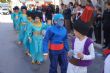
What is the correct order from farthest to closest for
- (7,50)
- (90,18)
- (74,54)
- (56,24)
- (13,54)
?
(7,50) → (13,54) → (56,24) → (74,54) → (90,18)

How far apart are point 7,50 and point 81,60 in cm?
900

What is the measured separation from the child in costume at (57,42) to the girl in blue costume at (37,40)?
→ 2.75 m

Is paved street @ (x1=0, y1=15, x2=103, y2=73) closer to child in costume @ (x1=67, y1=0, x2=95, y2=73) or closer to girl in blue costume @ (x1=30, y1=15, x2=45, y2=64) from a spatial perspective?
girl in blue costume @ (x1=30, y1=15, x2=45, y2=64)

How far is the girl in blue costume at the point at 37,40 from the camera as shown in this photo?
10.3 metres

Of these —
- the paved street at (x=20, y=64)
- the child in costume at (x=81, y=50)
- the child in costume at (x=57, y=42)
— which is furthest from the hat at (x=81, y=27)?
the paved street at (x=20, y=64)

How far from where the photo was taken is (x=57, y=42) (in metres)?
7.48

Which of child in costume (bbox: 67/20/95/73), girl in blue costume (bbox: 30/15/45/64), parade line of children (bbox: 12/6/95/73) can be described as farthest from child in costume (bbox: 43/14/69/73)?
girl in blue costume (bbox: 30/15/45/64)

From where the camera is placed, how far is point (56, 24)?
7.37 meters

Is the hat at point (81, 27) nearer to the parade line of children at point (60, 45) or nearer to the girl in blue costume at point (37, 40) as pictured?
the parade line of children at point (60, 45)

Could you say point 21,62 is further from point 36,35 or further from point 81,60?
point 81,60

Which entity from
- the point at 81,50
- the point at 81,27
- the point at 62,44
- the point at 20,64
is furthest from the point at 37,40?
the point at 81,27

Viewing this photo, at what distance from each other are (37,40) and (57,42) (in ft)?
10.4

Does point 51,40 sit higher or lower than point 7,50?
higher

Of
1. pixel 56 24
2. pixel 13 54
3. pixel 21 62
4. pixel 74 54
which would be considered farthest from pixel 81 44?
pixel 13 54
